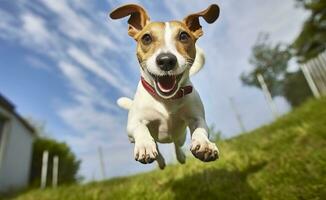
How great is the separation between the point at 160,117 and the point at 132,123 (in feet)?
0.94

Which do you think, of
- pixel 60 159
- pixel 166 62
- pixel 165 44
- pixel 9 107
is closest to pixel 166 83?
pixel 166 62

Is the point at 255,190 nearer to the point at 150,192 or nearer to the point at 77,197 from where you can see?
the point at 150,192

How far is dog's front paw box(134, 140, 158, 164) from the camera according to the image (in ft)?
8.42

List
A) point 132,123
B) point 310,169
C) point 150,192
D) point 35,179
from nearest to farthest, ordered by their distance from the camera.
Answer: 1. point 132,123
2. point 310,169
3. point 150,192
4. point 35,179

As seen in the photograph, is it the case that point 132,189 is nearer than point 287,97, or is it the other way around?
point 132,189

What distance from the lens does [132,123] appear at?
318cm

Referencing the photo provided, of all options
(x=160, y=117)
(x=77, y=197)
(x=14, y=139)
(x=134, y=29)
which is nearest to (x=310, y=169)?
(x=160, y=117)

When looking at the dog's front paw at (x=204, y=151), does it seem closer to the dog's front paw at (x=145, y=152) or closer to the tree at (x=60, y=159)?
the dog's front paw at (x=145, y=152)

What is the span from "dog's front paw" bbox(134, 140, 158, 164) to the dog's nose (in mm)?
611

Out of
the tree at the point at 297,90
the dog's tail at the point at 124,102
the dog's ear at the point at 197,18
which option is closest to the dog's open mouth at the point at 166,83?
the dog's ear at the point at 197,18

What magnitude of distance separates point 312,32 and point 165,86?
749 inches

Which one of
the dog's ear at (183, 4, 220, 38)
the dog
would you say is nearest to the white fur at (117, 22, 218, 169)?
the dog

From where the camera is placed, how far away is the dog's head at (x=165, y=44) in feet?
8.80

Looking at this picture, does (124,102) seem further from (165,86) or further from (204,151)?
(204,151)
